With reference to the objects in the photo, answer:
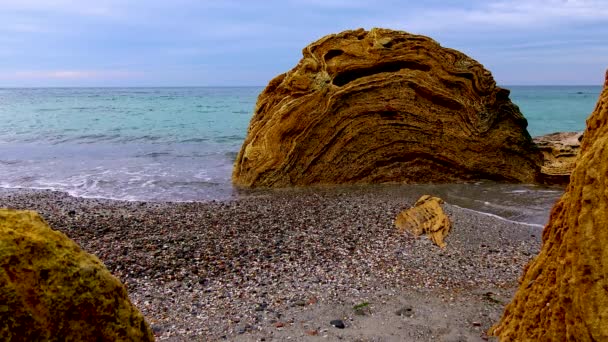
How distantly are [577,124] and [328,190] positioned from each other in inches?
1472

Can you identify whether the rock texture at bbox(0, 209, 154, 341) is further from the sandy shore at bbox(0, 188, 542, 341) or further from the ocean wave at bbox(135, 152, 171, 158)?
the ocean wave at bbox(135, 152, 171, 158)

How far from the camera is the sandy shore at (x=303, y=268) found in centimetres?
581

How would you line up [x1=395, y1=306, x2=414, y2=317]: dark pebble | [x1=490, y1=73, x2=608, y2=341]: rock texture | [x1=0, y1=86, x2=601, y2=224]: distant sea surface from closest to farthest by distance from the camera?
[x1=490, y1=73, x2=608, y2=341]: rock texture → [x1=395, y1=306, x2=414, y2=317]: dark pebble → [x1=0, y1=86, x2=601, y2=224]: distant sea surface

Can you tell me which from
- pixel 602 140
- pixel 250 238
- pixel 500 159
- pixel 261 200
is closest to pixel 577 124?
pixel 500 159

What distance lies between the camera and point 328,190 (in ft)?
45.1

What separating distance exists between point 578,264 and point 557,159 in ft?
42.1

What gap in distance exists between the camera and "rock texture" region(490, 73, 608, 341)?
3449mm

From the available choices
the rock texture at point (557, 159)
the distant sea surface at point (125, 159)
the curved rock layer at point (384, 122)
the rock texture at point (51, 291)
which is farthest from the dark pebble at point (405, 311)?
the rock texture at point (557, 159)

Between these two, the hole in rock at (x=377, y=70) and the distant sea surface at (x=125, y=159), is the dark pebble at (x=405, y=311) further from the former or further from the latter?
the hole in rock at (x=377, y=70)

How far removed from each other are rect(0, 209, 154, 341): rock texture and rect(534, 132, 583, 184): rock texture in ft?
45.0

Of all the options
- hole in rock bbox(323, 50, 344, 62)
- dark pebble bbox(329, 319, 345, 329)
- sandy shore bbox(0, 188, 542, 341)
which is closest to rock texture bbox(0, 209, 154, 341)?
sandy shore bbox(0, 188, 542, 341)

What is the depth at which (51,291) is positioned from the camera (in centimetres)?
313

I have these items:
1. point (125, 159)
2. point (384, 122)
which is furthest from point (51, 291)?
point (125, 159)

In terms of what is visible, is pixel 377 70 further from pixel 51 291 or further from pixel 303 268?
pixel 51 291
